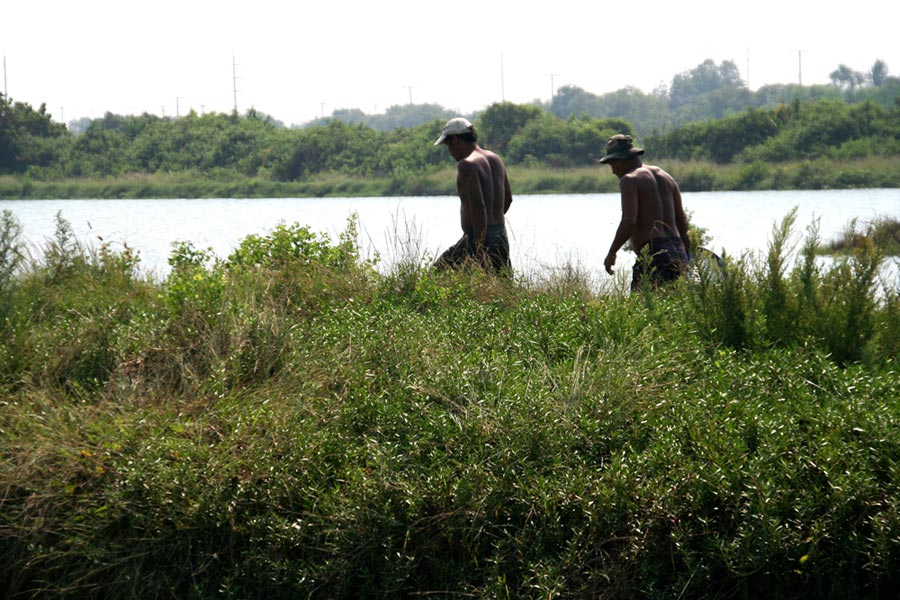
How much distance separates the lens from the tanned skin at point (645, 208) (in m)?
8.78

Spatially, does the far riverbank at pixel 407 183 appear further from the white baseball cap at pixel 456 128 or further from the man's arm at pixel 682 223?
the white baseball cap at pixel 456 128

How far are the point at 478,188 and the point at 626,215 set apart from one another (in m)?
1.29

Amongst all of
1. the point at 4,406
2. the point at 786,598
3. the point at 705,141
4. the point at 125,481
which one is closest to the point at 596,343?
the point at 786,598

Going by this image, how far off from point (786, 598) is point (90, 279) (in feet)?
19.4

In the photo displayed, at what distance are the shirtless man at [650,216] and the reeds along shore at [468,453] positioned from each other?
2189 mm

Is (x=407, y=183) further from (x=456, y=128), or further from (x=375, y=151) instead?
(x=456, y=128)

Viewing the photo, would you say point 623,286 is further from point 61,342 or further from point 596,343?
point 61,342

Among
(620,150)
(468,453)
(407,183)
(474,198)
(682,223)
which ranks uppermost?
(407,183)

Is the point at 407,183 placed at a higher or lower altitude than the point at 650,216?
higher

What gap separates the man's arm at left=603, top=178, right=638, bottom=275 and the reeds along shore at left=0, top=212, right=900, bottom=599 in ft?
7.20

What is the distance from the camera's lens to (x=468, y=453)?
4863 mm

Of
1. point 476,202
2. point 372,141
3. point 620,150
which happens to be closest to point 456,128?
point 476,202

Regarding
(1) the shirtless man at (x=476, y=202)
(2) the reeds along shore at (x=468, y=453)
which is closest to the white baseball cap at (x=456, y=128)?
(1) the shirtless man at (x=476, y=202)

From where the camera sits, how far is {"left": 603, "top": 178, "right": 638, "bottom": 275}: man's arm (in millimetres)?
8758
